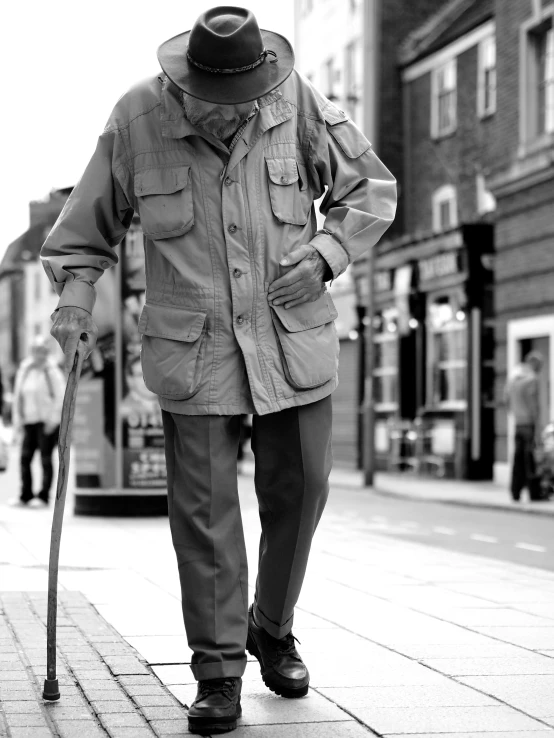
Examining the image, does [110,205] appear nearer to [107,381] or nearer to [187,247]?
[187,247]

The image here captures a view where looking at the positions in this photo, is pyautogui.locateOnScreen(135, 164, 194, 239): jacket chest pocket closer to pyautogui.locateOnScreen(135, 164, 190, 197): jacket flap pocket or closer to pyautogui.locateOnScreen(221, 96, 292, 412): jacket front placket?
pyautogui.locateOnScreen(135, 164, 190, 197): jacket flap pocket

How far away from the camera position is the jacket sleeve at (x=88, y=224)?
4.41 m

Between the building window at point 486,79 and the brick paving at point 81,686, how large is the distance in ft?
63.4

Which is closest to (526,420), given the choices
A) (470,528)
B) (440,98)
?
(470,528)

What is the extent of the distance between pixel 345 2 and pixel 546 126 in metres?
11.6

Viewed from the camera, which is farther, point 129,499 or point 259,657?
point 129,499

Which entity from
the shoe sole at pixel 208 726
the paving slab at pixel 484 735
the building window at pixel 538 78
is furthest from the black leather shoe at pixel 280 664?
the building window at pixel 538 78

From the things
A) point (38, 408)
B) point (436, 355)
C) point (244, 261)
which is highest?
point (436, 355)

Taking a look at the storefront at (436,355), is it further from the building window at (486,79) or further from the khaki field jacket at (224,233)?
the khaki field jacket at (224,233)

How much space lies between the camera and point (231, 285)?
4211mm

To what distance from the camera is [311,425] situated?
14.2 ft

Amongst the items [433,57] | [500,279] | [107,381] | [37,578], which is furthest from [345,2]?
[37,578]

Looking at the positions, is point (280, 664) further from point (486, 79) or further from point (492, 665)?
point (486, 79)

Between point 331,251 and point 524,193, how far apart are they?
16996 millimetres
